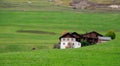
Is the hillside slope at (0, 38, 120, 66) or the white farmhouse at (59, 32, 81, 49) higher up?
the hillside slope at (0, 38, 120, 66)

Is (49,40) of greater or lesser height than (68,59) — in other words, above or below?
below

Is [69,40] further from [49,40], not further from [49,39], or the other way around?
[49,39]

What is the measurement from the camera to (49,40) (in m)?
36.3

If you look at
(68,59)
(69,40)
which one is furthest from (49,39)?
(68,59)

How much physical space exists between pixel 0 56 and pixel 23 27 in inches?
1178

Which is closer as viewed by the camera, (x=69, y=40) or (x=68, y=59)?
(x=68, y=59)

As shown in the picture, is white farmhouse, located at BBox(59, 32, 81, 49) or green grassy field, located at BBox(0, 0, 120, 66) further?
white farmhouse, located at BBox(59, 32, 81, 49)

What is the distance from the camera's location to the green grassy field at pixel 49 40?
1541 centimetres

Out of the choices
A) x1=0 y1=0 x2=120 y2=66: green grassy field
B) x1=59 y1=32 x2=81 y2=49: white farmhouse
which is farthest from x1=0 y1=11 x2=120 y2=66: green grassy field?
x1=59 y1=32 x2=81 y2=49: white farmhouse

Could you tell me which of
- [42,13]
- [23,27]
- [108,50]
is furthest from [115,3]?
[108,50]

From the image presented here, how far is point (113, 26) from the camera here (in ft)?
160

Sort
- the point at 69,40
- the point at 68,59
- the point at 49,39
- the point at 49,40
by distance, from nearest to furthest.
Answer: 1. the point at 68,59
2. the point at 69,40
3. the point at 49,40
4. the point at 49,39

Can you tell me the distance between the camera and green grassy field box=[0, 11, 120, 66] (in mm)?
15414

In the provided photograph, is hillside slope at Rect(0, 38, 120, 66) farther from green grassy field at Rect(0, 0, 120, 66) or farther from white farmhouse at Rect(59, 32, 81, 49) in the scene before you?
white farmhouse at Rect(59, 32, 81, 49)
